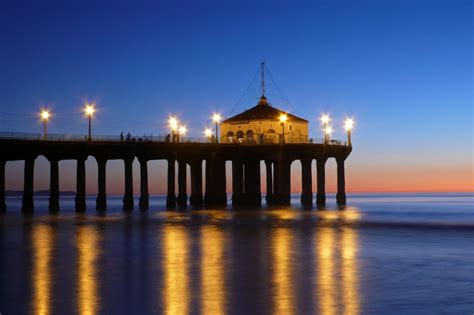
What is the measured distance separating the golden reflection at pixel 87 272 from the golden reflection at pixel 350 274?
6.32 m

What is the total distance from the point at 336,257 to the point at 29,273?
12.2 m

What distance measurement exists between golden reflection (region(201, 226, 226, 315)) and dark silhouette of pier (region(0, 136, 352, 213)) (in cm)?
3226

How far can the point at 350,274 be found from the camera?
71.7ft

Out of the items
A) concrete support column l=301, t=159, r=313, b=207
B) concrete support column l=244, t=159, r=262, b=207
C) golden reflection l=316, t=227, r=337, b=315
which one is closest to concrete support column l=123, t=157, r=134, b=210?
concrete support column l=244, t=159, r=262, b=207

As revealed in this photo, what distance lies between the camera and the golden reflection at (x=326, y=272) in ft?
54.4

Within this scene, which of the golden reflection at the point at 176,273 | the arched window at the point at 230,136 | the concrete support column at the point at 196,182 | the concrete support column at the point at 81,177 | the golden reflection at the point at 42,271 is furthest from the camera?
the arched window at the point at 230,136

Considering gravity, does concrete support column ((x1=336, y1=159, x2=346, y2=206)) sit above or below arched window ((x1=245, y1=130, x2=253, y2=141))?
below

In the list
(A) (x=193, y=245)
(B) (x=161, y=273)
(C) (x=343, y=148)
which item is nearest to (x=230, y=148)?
(C) (x=343, y=148)

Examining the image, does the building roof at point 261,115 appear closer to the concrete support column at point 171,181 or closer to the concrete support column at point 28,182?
the concrete support column at point 171,181

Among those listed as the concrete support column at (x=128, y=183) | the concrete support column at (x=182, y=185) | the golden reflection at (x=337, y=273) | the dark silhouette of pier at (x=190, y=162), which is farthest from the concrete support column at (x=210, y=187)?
the golden reflection at (x=337, y=273)

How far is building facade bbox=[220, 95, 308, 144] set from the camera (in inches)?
3297

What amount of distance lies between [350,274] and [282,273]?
227 cm

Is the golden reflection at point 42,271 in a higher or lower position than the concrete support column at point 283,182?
lower

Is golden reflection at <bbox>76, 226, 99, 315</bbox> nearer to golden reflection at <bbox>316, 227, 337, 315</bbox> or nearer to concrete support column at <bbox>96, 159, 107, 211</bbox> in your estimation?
golden reflection at <bbox>316, 227, 337, 315</bbox>
